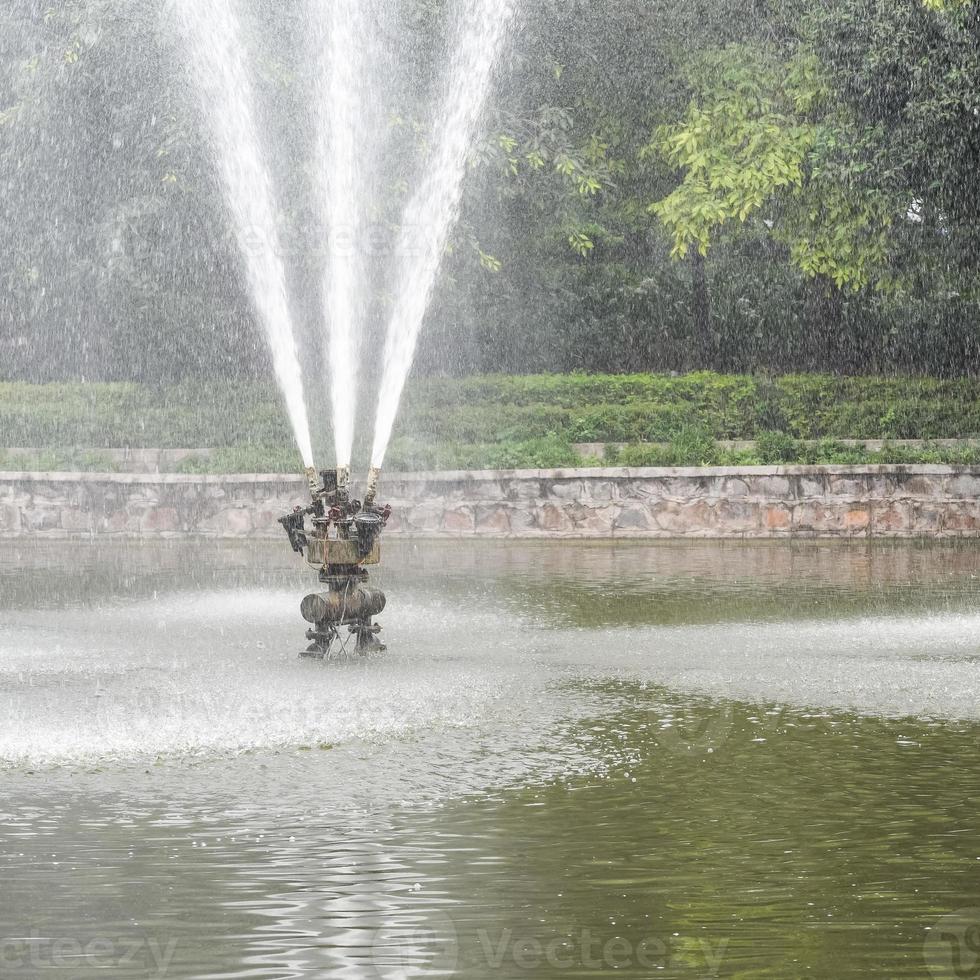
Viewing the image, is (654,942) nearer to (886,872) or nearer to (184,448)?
(886,872)

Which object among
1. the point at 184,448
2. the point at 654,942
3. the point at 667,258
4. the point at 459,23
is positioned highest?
the point at 459,23

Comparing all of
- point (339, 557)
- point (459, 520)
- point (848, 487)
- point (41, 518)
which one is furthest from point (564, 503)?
point (339, 557)

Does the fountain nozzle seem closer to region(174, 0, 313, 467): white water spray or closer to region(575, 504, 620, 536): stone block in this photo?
region(575, 504, 620, 536): stone block

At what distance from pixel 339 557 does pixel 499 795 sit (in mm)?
4676

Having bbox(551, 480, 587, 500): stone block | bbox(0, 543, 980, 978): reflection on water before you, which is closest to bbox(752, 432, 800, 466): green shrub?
bbox(551, 480, 587, 500): stone block

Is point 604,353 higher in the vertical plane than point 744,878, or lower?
higher

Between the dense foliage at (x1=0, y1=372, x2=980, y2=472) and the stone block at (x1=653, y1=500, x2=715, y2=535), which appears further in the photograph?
the dense foliage at (x1=0, y1=372, x2=980, y2=472)

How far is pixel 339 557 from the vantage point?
40.4 feet

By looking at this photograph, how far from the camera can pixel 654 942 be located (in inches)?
223

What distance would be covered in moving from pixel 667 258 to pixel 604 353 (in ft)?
8.88

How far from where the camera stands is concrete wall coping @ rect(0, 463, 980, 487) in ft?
75.7

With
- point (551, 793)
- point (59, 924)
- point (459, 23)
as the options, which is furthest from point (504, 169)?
point (59, 924)

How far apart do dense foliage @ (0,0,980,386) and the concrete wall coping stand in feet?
12.0

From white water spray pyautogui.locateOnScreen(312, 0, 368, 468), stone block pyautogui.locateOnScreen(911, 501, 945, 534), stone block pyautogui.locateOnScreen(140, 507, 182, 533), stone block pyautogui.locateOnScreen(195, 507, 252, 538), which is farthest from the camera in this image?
white water spray pyautogui.locateOnScreen(312, 0, 368, 468)
